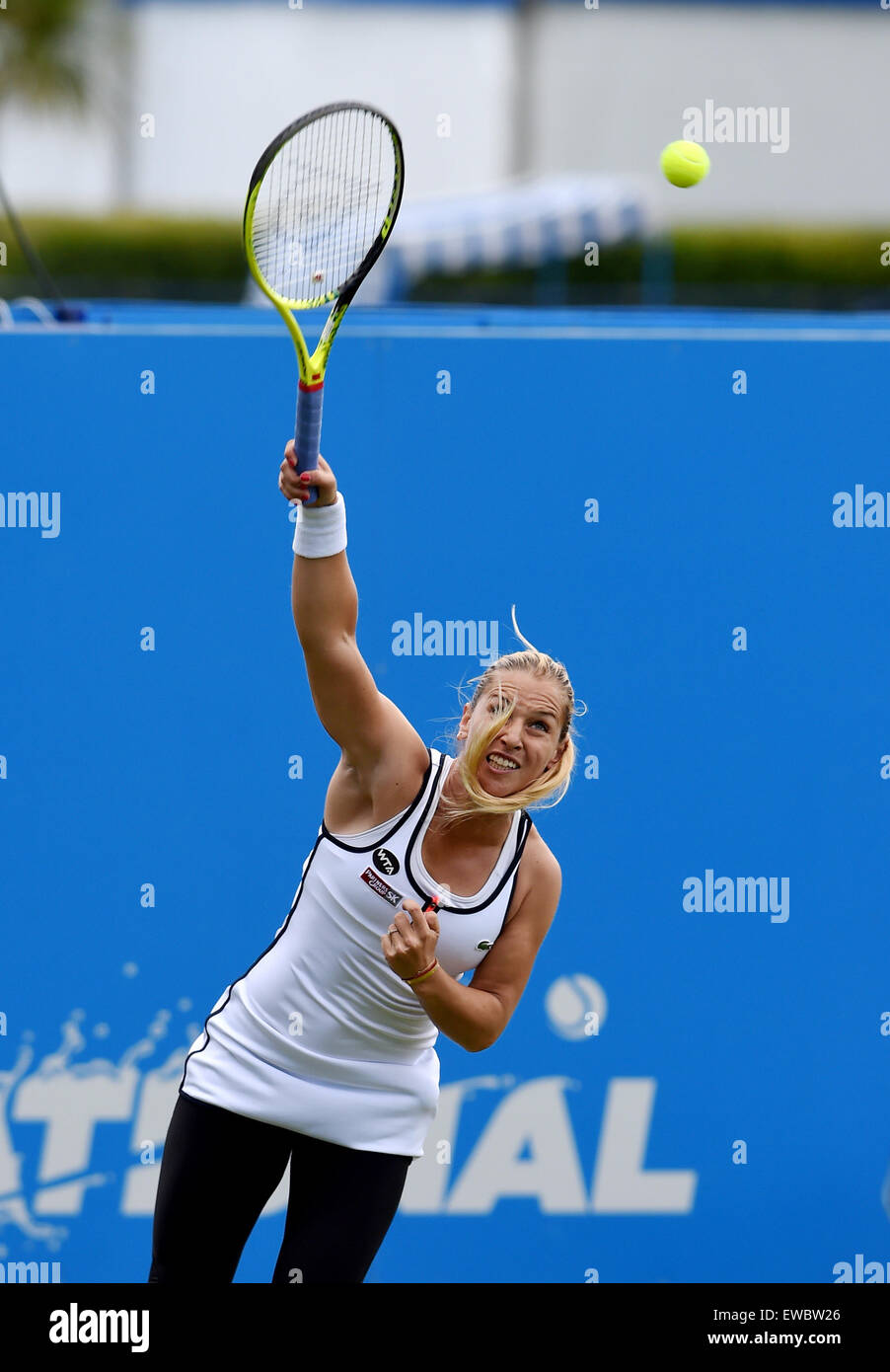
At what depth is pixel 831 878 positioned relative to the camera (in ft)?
12.6

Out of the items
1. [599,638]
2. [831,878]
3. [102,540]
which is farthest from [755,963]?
[102,540]

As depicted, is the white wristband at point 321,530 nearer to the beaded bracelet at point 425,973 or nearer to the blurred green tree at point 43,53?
the beaded bracelet at point 425,973

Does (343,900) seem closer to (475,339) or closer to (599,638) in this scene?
(599,638)

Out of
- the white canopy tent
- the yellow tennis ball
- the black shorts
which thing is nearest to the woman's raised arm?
the black shorts

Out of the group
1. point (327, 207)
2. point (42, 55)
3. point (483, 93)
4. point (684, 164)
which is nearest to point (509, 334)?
point (684, 164)

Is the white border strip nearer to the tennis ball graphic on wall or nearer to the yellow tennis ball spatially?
the yellow tennis ball

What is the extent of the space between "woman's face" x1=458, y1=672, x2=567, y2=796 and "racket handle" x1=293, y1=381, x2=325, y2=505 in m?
0.53

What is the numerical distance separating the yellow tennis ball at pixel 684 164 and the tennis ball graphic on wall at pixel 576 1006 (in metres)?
1.92

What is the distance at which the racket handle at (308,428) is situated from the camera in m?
2.51

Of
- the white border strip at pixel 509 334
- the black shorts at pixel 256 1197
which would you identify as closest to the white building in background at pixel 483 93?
the white border strip at pixel 509 334

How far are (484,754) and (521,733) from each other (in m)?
0.08

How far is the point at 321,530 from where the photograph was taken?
2.60 metres
